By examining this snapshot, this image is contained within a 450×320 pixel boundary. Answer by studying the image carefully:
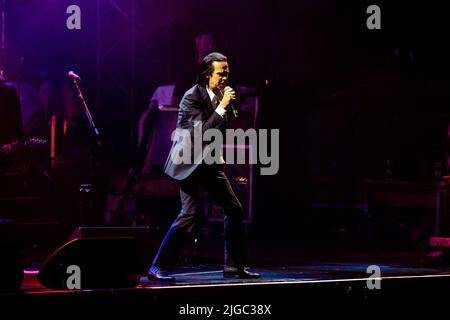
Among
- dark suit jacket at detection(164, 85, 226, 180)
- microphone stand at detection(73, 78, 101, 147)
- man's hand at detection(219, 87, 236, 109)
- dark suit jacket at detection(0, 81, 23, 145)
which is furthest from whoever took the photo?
dark suit jacket at detection(0, 81, 23, 145)

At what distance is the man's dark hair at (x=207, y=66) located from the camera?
650 cm

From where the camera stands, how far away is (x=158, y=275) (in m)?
6.45

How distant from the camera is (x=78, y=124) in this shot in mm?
8102

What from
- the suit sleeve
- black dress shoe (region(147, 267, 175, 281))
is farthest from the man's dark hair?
black dress shoe (region(147, 267, 175, 281))

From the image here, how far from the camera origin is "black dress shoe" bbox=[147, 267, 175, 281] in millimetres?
6410

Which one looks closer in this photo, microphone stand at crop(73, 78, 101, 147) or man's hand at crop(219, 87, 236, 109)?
man's hand at crop(219, 87, 236, 109)

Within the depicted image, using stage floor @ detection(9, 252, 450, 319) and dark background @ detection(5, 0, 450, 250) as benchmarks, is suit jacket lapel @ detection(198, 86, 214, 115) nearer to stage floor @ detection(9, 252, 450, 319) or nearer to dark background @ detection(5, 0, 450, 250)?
stage floor @ detection(9, 252, 450, 319)

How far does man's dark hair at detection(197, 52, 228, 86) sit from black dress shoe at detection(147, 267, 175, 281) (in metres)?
1.79

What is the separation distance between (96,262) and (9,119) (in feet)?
8.70

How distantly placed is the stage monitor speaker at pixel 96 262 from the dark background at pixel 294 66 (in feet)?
18.4

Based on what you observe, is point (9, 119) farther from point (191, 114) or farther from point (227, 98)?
point (227, 98)

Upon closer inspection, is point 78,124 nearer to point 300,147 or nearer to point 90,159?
point 90,159

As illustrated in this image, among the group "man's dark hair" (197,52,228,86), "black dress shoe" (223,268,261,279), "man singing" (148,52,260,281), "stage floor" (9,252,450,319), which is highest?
"man's dark hair" (197,52,228,86)

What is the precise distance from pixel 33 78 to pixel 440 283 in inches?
303
